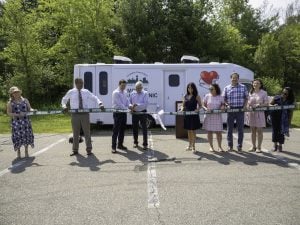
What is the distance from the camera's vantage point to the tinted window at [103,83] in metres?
16.0

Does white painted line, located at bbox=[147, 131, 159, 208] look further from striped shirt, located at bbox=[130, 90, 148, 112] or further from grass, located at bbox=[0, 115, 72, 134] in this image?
grass, located at bbox=[0, 115, 72, 134]

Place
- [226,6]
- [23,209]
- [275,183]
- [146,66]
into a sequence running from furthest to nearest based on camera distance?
[226,6]
[146,66]
[275,183]
[23,209]

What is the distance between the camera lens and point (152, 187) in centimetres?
684

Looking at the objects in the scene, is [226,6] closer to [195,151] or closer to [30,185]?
[195,151]

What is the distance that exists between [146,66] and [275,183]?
963 cm

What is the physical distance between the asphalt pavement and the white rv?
5149 millimetres

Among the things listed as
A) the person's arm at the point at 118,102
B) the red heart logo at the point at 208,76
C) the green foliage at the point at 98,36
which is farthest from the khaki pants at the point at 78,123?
A: the green foliage at the point at 98,36

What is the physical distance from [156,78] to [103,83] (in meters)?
1.92

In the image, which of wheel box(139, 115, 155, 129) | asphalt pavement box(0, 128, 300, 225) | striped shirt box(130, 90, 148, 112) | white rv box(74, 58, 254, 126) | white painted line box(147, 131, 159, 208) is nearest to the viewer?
asphalt pavement box(0, 128, 300, 225)

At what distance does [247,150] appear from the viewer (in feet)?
34.4

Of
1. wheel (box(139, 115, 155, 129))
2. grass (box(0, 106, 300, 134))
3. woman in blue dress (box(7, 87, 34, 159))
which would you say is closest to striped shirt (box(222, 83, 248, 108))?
woman in blue dress (box(7, 87, 34, 159))

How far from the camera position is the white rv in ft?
52.4

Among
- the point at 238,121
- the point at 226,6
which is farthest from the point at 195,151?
the point at 226,6

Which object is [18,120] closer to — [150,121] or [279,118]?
[279,118]
